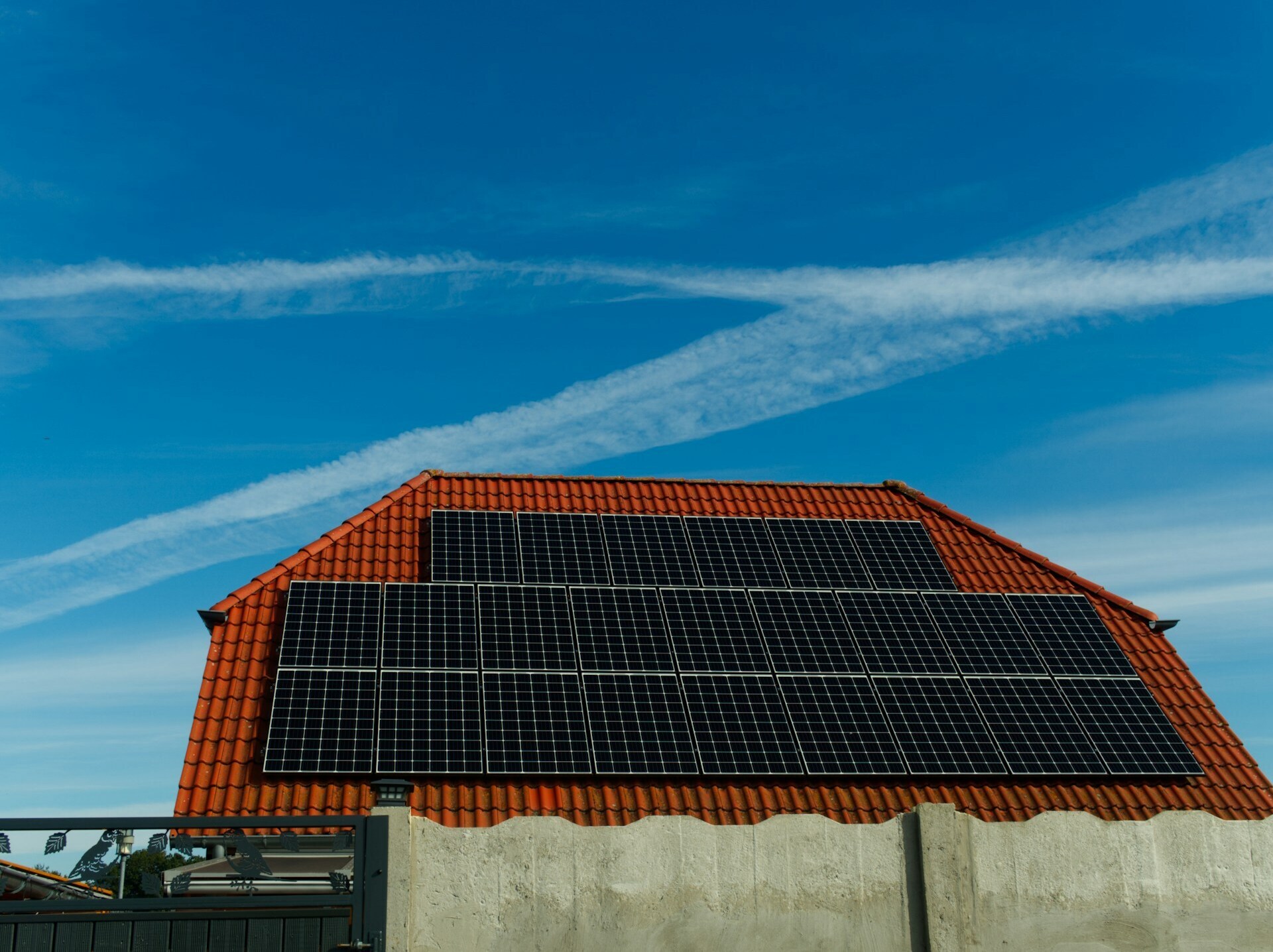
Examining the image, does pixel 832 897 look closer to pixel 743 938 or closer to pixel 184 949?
pixel 743 938

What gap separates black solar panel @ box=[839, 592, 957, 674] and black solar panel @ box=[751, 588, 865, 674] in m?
0.20

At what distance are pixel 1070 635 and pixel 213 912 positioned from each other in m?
13.2

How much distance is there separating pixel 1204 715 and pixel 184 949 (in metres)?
14.9

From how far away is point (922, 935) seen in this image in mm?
10922

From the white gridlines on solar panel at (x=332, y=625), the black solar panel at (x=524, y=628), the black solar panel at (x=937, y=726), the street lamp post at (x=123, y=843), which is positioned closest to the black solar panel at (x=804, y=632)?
the black solar panel at (x=937, y=726)

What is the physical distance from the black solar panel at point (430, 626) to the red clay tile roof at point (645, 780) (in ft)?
3.94

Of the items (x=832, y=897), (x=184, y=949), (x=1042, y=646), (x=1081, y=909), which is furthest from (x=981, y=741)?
(x=184, y=949)

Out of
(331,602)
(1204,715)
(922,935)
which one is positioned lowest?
(922,935)

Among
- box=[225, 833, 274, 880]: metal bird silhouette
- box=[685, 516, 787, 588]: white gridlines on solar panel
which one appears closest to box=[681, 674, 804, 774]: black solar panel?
box=[685, 516, 787, 588]: white gridlines on solar panel

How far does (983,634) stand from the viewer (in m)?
17.2

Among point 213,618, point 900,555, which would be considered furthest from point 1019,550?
point 213,618

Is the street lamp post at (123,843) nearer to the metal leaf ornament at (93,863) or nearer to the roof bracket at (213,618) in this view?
the metal leaf ornament at (93,863)

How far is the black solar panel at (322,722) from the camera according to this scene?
1369 cm

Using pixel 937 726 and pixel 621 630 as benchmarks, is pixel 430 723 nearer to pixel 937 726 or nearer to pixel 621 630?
pixel 621 630
